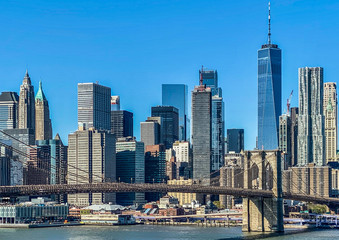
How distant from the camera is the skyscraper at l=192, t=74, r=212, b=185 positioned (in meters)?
180

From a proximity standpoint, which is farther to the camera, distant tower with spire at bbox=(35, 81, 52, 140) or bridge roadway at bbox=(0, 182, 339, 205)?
distant tower with spire at bbox=(35, 81, 52, 140)

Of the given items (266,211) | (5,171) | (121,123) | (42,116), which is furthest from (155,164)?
(266,211)

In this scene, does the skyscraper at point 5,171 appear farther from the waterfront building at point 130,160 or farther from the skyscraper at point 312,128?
the skyscraper at point 312,128

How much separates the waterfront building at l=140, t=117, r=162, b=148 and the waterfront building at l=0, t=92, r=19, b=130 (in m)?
28.3

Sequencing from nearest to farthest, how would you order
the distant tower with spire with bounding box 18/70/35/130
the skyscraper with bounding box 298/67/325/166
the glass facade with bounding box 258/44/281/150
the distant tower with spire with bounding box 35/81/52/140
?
1. the distant tower with spire with bounding box 18/70/35/130
2. the skyscraper with bounding box 298/67/325/166
3. the distant tower with spire with bounding box 35/81/52/140
4. the glass facade with bounding box 258/44/281/150

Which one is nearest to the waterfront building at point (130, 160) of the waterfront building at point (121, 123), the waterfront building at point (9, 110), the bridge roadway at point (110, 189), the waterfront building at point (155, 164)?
the waterfront building at point (155, 164)

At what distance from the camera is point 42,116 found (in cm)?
19162

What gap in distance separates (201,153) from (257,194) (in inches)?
4486

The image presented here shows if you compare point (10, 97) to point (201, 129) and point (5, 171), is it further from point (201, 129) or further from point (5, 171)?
point (5, 171)

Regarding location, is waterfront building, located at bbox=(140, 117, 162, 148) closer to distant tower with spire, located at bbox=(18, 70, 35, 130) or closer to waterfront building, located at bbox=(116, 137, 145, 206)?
waterfront building, located at bbox=(116, 137, 145, 206)

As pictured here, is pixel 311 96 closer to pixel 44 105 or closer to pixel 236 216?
pixel 44 105

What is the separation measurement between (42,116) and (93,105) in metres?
17.1

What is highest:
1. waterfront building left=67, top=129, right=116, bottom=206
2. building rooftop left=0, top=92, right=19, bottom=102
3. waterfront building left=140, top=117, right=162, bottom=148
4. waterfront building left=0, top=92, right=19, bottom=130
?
building rooftop left=0, top=92, right=19, bottom=102

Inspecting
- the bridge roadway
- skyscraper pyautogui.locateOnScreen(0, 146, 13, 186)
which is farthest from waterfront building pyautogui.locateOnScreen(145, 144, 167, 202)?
the bridge roadway
